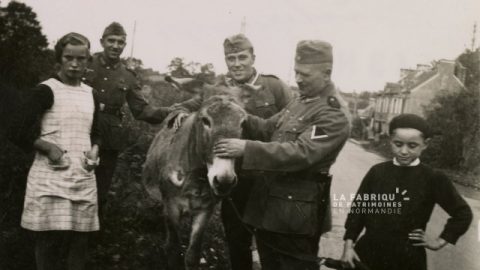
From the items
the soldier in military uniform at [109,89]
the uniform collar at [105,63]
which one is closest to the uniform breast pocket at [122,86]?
the soldier in military uniform at [109,89]

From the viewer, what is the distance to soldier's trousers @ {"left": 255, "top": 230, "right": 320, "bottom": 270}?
2.47m

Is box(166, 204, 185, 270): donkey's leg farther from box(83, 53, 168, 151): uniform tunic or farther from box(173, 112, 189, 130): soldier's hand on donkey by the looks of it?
box(83, 53, 168, 151): uniform tunic

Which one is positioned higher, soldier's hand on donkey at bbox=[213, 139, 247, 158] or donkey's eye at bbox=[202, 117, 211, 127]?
donkey's eye at bbox=[202, 117, 211, 127]

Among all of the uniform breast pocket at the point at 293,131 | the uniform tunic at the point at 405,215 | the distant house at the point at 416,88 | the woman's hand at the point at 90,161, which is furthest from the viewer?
the distant house at the point at 416,88

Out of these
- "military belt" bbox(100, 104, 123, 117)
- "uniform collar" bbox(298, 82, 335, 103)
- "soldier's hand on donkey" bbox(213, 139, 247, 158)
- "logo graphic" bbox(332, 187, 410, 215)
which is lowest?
"logo graphic" bbox(332, 187, 410, 215)

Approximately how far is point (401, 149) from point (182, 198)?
166 cm

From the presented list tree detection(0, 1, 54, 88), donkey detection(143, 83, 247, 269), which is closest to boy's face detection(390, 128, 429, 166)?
donkey detection(143, 83, 247, 269)

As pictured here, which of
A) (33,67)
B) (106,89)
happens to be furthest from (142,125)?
(106,89)

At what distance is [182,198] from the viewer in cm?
334

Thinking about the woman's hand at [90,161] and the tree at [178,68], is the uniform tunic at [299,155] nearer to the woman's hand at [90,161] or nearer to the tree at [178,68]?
the woman's hand at [90,161]

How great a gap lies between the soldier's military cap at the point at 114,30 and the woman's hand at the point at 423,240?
2.78m

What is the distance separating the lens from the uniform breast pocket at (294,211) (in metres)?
2.40

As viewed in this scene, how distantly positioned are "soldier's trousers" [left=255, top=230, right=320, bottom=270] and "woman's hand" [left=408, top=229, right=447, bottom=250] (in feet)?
1.75

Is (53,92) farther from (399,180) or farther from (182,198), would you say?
(399,180)
